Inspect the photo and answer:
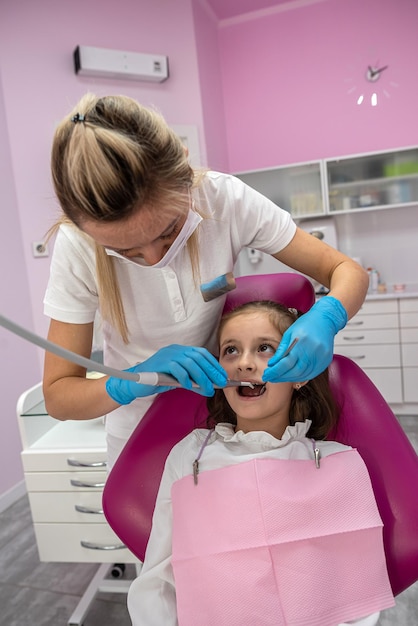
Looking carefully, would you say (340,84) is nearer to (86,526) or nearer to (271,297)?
(271,297)

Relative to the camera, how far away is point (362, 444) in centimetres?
109

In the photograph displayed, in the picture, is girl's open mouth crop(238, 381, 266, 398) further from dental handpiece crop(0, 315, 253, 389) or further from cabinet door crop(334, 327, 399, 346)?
cabinet door crop(334, 327, 399, 346)

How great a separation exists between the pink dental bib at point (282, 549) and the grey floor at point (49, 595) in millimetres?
959

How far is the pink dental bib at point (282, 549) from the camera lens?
942 millimetres

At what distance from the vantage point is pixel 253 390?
1.19 meters

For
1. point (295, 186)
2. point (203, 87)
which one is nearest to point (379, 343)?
point (295, 186)

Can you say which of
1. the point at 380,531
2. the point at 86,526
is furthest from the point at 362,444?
the point at 86,526

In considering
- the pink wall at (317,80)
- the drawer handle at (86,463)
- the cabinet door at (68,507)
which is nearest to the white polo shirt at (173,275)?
the drawer handle at (86,463)

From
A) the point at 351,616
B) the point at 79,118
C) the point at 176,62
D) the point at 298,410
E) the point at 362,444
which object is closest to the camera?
the point at 79,118

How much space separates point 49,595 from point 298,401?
141 centimetres

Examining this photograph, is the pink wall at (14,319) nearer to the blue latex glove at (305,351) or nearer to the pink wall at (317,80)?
the pink wall at (317,80)

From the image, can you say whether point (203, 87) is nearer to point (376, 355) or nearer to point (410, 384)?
point (376, 355)

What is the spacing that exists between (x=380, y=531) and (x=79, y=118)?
3.05 ft

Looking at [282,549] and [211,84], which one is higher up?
[211,84]
